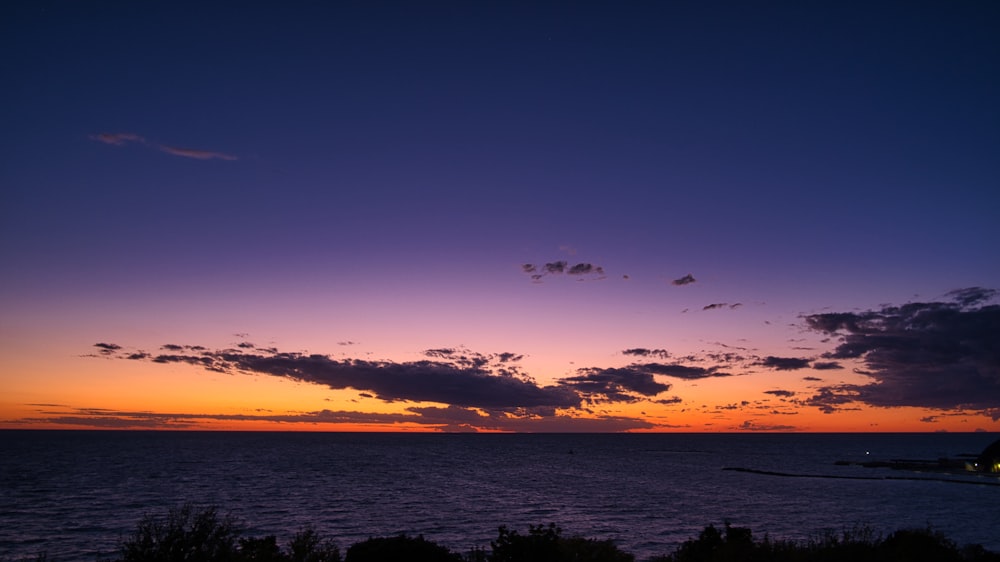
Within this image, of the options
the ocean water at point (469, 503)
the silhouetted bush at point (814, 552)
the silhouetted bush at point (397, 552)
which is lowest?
the ocean water at point (469, 503)

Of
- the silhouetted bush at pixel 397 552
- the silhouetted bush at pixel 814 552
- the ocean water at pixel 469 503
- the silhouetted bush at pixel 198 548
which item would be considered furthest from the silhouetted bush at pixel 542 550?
the ocean water at pixel 469 503

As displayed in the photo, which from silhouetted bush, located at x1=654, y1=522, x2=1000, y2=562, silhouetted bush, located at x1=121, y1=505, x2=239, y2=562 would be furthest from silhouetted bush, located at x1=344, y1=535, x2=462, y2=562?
silhouetted bush, located at x1=654, y1=522, x2=1000, y2=562

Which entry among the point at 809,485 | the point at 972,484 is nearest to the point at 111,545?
the point at 809,485

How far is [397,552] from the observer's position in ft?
79.9

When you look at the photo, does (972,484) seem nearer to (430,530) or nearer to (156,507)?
(430,530)

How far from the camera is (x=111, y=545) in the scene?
51.4 meters

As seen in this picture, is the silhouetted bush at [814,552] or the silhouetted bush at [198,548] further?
the silhouetted bush at [814,552]

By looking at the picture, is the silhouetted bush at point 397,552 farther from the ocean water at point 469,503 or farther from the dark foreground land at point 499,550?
the ocean water at point 469,503

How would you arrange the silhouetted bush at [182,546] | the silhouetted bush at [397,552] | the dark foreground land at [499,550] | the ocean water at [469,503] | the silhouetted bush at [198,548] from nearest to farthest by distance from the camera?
the silhouetted bush at [182,546] < the silhouetted bush at [198,548] < the dark foreground land at [499,550] < the silhouetted bush at [397,552] < the ocean water at [469,503]

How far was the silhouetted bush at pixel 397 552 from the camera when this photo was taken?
79.4ft

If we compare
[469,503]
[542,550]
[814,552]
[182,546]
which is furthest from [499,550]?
[469,503]

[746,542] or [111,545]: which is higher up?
[746,542]

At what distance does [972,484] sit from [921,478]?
11.0 metres

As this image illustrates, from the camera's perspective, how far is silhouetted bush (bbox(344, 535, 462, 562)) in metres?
24.2
